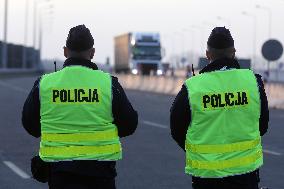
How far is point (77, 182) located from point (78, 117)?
42 centimetres

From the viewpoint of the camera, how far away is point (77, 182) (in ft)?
16.6

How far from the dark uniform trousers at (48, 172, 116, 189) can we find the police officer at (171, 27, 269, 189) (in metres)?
0.58

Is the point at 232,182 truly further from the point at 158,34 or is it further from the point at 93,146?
the point at 158,34

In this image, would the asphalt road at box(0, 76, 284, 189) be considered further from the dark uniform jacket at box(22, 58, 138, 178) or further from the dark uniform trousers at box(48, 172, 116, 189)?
the dark uniform trousers at box(48, 172, 116, 189)

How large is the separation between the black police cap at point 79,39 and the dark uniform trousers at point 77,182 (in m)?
0.81

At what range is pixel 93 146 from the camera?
520 cm

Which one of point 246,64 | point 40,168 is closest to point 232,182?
point 40,168

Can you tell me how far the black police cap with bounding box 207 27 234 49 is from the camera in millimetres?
5293

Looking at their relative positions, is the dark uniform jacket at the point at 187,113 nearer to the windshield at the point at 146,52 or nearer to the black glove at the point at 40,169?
the black glove at the point at 40,169

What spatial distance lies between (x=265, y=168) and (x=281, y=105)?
57.3 ft

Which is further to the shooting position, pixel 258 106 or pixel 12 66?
pixel 12 66

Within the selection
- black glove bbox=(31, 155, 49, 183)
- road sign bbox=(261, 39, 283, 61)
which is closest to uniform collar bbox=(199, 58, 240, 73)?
black glove bbox=(31, 155, 49, 183)

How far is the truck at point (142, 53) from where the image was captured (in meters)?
66.8

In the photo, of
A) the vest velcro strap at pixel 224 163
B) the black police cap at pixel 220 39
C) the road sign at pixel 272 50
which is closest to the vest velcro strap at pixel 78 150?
the vest velcro strap at pixel 224 163
